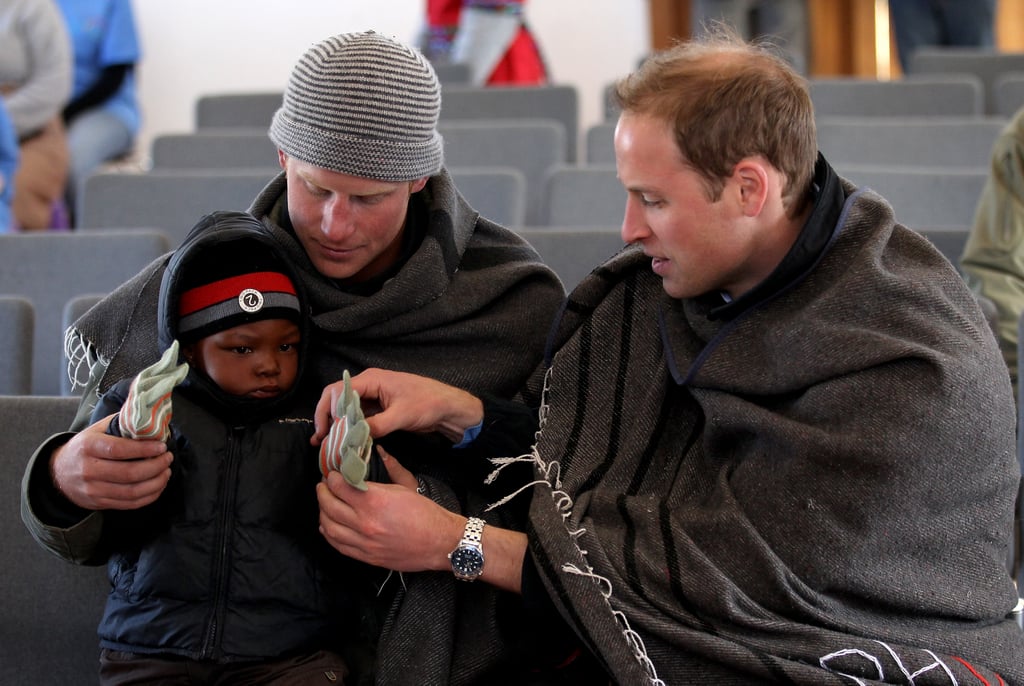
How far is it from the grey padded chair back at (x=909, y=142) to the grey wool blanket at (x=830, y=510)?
1827mm

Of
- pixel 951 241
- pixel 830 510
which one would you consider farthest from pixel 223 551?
pixel 951 241

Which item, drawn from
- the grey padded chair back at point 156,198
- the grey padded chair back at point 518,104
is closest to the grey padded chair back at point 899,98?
the grey padded chair back at point 518,104

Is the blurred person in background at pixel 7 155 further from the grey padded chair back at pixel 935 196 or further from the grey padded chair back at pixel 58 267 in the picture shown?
the grey padded chair back at pixel 935 196

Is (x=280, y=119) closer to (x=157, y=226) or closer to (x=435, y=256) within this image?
(x=435, y=256)

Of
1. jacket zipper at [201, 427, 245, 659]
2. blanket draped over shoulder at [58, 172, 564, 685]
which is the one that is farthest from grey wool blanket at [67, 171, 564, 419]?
jacket zipper at [201, 427, 245, 659]

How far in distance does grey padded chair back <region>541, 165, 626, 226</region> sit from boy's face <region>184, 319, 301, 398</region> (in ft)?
4.69

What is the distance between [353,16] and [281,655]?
17.1ft

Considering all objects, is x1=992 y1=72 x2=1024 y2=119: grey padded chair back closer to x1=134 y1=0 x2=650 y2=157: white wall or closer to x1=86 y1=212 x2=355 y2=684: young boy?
x1=134 y1=0 x2=650 y2=157: white wall

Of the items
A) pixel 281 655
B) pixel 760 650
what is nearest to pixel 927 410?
pixel 760 650

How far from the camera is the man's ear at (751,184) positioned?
5.14 ft

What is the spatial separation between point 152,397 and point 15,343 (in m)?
0.84

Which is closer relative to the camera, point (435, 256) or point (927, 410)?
point (927, 410)

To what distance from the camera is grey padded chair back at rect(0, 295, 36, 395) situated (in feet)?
6.88

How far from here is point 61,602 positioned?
1832 mm
